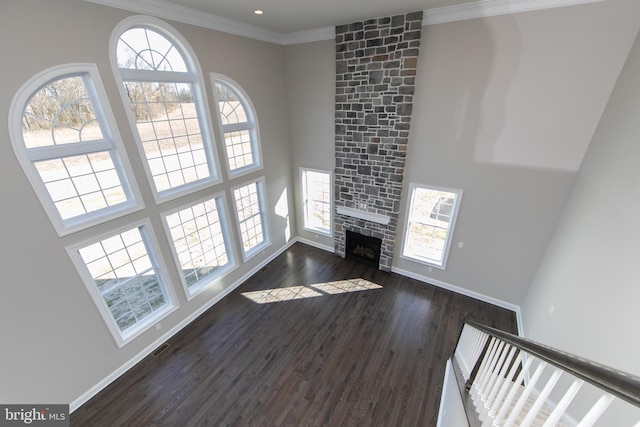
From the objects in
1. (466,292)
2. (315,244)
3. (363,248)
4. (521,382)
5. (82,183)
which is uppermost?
(82,183)

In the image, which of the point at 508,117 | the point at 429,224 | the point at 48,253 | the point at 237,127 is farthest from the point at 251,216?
the point at 508,117

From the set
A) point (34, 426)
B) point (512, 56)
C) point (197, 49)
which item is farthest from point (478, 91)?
point (34, 426)

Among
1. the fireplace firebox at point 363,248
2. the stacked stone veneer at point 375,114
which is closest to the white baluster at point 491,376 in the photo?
the stacked stone veneer at point 375,114

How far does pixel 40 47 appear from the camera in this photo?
2.76 m

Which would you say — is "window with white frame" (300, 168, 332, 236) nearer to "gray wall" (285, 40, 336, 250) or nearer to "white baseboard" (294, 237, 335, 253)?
"gray wall" (285, 40, 336, 250)

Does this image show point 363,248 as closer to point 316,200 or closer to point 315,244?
point 315,244

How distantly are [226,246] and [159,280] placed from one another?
1.42 meters

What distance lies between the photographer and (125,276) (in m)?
4.01

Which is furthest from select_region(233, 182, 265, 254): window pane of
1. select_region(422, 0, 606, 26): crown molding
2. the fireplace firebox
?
select_region(422, 0, 606, 26): crown molding

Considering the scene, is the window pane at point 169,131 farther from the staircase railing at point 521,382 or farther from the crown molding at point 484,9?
the staircase railing at point 521,382

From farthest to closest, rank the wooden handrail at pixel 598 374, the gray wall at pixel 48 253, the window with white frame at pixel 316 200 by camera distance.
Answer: the window with white frame at pixel 316 200 < the gray wall at pixel 48 253 < the wooden handrail at pixel 598 374

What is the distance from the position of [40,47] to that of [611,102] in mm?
6961

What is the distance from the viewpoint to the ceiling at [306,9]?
376 centimetres

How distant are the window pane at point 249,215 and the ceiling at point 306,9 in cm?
310
